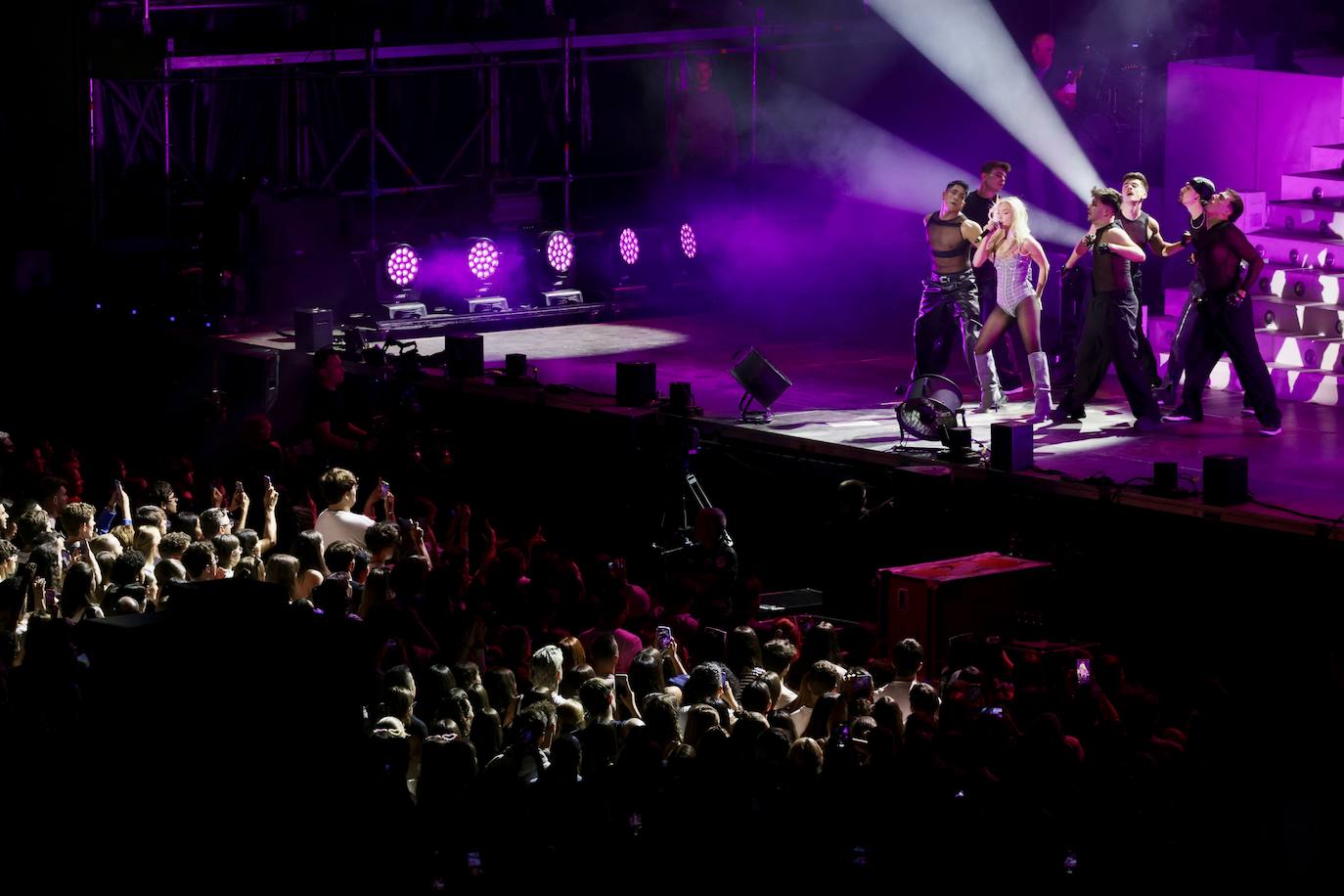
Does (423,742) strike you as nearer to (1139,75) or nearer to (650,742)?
(650,742)

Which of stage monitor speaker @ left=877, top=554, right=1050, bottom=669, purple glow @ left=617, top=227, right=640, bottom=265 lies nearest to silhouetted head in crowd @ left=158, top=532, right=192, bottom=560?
stage monitor speaker @ left=877, top=554, right=1050, bottom=669

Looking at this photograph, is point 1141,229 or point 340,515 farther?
point 1141,229

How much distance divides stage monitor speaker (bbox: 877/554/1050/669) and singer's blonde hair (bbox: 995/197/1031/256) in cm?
280

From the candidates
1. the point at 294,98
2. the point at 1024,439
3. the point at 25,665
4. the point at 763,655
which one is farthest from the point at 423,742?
the point at 294,98

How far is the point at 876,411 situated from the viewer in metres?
11.2

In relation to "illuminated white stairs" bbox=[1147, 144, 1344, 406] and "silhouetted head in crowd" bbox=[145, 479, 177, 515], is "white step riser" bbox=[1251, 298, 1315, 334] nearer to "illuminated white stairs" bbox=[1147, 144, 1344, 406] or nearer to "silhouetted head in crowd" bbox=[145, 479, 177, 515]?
"illuminated white stairs" bbox=[1147, 144, 1344, 406]

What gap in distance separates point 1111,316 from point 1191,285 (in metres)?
0.69

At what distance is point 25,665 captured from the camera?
5.46m

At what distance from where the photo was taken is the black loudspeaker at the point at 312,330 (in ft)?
42.0

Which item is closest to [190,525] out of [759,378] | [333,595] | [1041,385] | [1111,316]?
[333,595]

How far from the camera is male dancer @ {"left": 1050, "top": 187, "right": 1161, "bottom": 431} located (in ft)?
34.6

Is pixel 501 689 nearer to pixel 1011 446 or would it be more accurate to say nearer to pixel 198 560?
pixel 198 560

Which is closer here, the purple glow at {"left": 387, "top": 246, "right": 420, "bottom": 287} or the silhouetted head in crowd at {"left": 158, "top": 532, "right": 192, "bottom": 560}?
the silhouetted head in crowd at {"left": 158, "top": 532, "right": 192, "bottom": 560}

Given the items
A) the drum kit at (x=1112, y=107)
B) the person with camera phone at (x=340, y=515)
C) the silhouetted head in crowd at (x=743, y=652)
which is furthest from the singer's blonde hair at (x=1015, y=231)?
the silhouetted head in crowd at (x=743, y=652)
